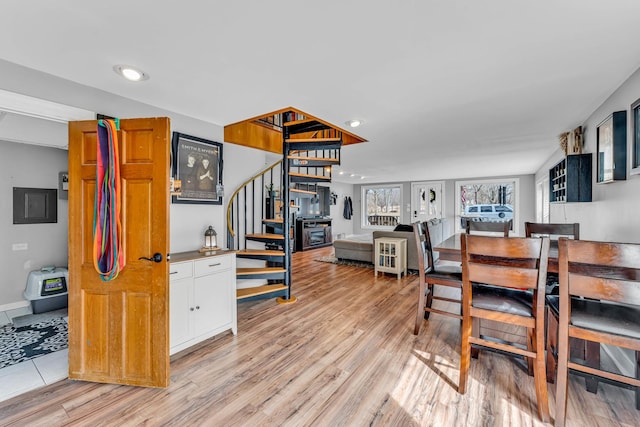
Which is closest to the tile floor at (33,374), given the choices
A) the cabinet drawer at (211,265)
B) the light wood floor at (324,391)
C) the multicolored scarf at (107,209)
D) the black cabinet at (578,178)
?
the light wood floor at (324,391)

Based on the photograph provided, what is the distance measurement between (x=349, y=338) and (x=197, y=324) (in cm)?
142

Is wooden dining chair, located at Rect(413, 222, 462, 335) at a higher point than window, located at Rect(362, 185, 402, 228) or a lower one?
lower

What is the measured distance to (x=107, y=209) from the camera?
1915 millimetres

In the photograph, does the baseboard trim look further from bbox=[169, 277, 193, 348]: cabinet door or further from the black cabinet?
the black cabinet

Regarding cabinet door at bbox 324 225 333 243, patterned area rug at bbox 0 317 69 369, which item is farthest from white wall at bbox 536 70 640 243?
cabinet door at bbox 324 225 333 243

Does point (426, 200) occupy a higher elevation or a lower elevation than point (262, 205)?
higher

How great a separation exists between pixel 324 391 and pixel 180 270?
4.95ft

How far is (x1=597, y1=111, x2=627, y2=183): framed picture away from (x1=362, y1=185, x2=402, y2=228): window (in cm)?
790

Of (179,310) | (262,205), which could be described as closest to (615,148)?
(179,310)

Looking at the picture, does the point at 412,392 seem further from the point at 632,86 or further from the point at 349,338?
the point at 632,86

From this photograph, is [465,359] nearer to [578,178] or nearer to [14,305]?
[578,178]

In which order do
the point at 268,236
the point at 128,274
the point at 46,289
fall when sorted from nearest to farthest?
1. the point at 128,274
2. the point at 46,289
3. the point at 268,236

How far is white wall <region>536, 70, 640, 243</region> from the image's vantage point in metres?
2.06

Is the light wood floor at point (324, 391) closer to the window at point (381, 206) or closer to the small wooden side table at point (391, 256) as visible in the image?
the small wooden side table at point (391, 256)
